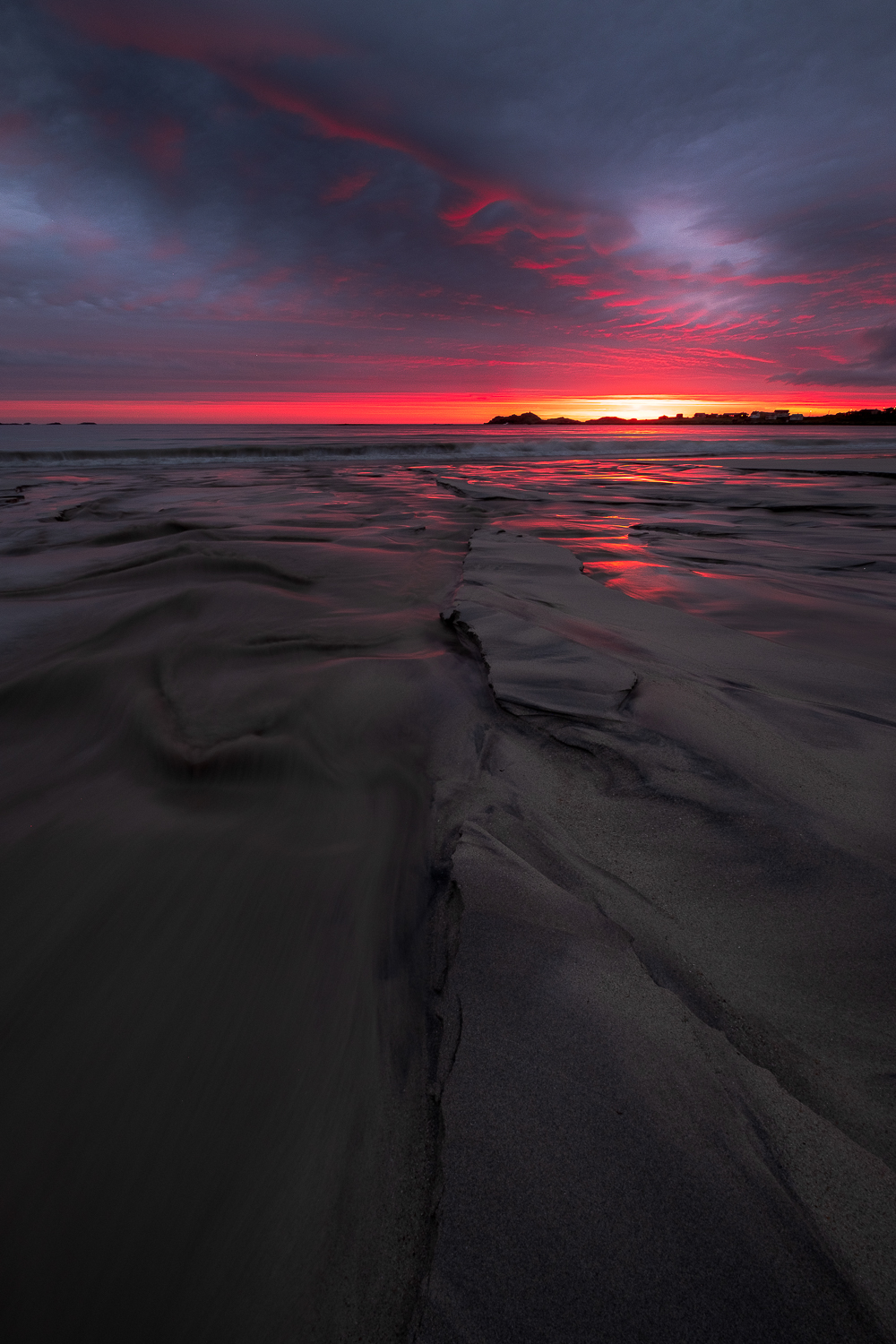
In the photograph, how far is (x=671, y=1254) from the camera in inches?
20.4

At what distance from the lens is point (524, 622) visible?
6.42ft

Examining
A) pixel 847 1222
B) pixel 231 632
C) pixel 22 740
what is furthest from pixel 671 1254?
pixel 231 632

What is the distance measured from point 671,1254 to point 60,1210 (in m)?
0.58

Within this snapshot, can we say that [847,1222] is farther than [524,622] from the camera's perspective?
No

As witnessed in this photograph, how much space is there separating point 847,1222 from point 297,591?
2.31m

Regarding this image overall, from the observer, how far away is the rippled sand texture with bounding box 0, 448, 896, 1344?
0.52 meters

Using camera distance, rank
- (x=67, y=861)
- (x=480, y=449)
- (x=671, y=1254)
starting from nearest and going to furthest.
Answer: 1. (x=671, y=1254)
2. (x=67, y=861)
3. (x=480, y=449)

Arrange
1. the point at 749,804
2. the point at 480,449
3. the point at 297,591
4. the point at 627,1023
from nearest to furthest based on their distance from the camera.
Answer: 1. the point at 627,1023
2. the point at 749,804
3. the point at 297,591
4. the point at 480,449

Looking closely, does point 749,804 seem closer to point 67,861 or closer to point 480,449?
→ point 67,861

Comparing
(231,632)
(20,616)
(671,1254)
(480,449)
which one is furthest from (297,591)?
(480,449)

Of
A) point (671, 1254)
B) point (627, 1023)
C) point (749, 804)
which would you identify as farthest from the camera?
point (749, 804)

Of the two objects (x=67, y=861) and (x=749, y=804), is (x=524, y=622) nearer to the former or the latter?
(x=749, y=804)

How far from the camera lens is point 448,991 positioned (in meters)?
0.75

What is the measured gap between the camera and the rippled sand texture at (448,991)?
52cm
